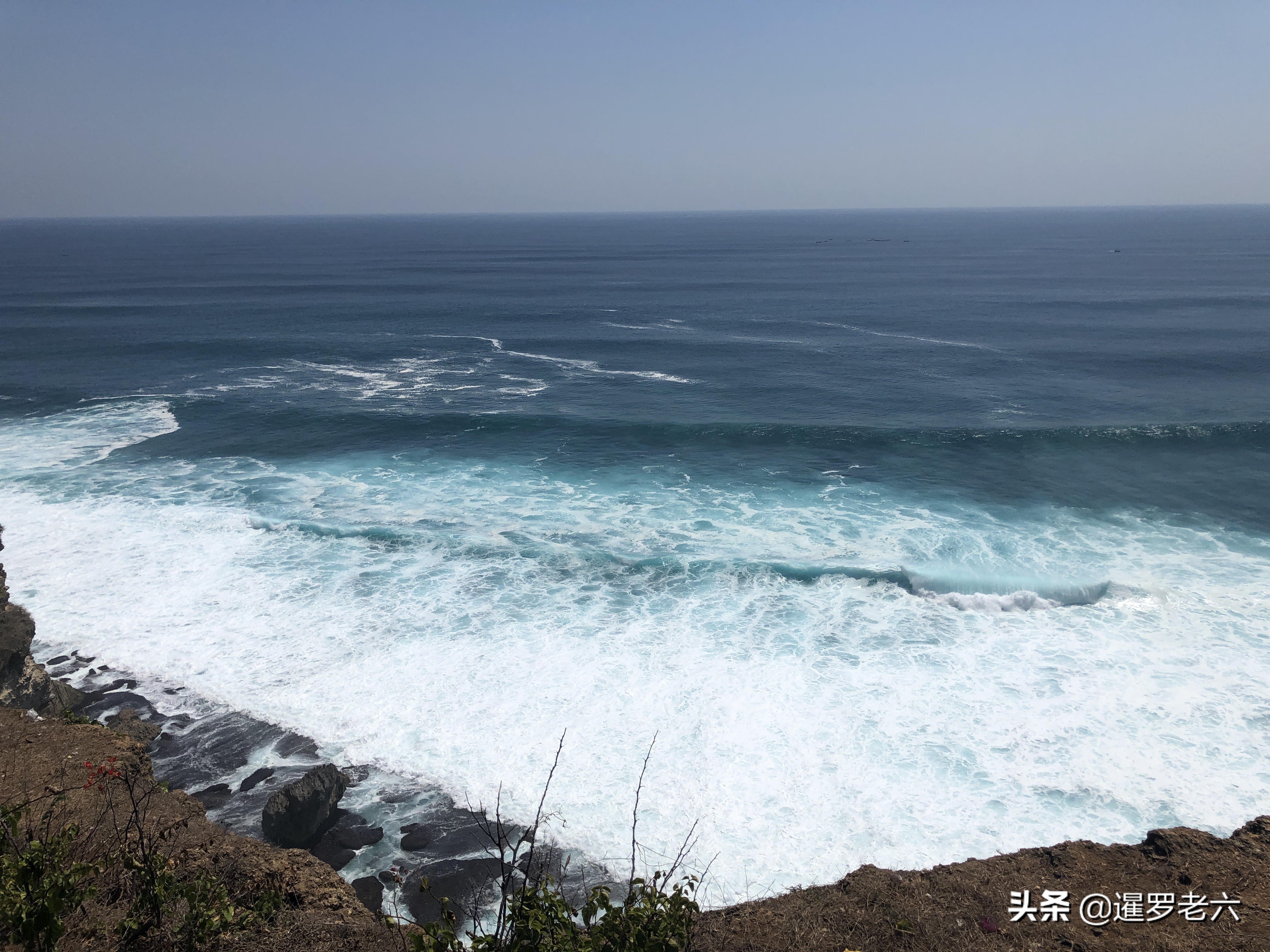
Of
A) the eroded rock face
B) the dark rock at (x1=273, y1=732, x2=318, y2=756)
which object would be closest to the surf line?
the dark rock at (x1=273, y1=732, x2=318, y2=756)

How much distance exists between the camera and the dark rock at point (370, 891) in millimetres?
17375

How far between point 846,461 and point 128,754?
1424 inches

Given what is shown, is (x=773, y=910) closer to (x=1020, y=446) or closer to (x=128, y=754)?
(x=128, y=754)

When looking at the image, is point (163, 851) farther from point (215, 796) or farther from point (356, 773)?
point (356, 773)

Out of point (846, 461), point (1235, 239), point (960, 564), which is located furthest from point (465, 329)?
point (1235, 239)

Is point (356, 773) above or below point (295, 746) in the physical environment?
below

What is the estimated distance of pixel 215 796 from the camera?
20.6 m

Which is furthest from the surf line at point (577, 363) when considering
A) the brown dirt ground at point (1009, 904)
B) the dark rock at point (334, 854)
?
the brown dirt ground at point (1009, 904)

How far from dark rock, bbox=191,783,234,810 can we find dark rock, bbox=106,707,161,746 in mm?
2375

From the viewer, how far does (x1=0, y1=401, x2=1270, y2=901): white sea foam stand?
20172 millimetres

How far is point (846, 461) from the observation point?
44344 mm

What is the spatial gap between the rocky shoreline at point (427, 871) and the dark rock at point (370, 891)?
0.16ft

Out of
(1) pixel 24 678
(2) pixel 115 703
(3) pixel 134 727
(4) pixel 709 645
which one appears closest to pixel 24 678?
(1) pixel 24 678

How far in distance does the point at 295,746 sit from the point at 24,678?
26.7 ft
